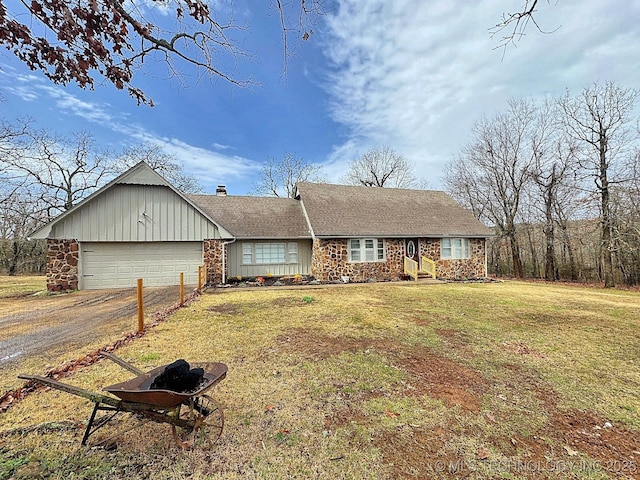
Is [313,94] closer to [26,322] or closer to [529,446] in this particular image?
[26,322]

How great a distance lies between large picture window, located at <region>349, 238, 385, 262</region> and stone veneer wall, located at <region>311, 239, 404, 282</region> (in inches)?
9.6

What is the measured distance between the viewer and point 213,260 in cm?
1341

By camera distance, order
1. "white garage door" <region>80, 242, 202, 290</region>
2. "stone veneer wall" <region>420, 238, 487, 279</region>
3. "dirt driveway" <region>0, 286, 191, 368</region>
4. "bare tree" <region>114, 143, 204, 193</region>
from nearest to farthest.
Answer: "dirt driveway" <region>0, 286, 191, 368</region>
"white garage door" <region>80, 242, 202, 290</region>
"stone veneer wall" <region>420, 238, 487, 279</region>
"bare tree" <region>114, 143, 204, 193</region>

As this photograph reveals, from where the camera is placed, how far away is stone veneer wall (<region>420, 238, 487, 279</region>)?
16891 mm

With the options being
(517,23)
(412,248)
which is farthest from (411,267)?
(517,23)

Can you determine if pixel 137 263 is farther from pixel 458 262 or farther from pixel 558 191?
pixel 558 191

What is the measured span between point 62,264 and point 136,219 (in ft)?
10.6

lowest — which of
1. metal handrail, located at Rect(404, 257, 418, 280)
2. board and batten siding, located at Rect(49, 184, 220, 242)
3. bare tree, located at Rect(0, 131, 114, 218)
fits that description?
metal handrail, located at Rect(404, 257, 418, 280)

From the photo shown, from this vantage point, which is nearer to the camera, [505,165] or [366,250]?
[366,250]

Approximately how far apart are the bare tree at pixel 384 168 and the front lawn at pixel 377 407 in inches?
1000

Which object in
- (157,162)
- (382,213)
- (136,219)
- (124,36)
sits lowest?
(136,219)

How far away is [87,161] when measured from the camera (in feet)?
81.9

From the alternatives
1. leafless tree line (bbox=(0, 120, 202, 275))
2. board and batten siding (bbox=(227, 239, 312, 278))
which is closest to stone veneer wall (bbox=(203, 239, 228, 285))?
board and batten siding (bbox=(227, 239, 312, 278))

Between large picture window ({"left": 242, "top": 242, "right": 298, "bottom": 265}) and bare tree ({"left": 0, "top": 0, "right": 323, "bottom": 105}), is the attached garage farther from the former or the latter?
bare tree ({"left": 0, "top": 0, "right": 323, "bottom": 105})
